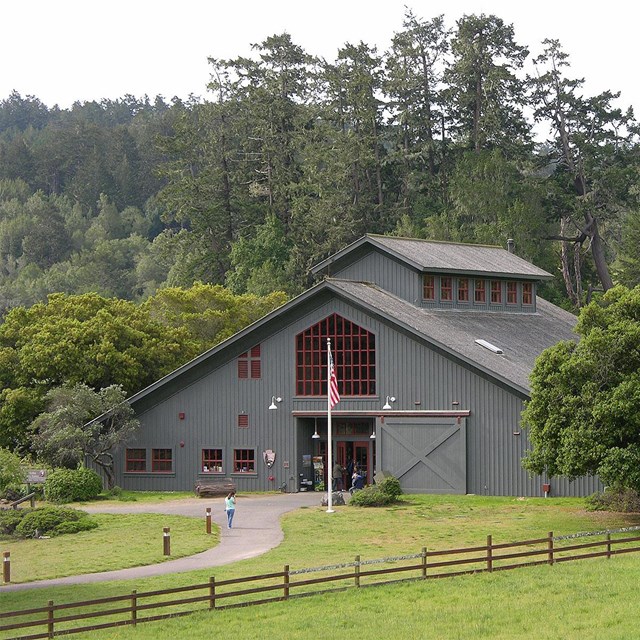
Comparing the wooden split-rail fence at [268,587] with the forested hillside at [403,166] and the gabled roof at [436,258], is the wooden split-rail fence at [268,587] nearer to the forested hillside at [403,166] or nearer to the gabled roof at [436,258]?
the gabled roof at [436,258]

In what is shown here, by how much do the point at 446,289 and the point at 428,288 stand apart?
42.4 inches

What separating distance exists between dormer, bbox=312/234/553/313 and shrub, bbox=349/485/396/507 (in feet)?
36.9

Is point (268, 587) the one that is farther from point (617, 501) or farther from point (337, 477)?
point (337, 477)

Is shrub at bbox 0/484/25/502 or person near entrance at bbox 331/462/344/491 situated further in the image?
person near entrance at bbox 331/462/344/491

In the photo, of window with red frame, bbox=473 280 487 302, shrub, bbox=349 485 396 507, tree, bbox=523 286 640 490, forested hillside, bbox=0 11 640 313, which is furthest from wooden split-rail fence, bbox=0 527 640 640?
forested hillside, bbox=0 11 640 313

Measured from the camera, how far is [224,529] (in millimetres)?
42938

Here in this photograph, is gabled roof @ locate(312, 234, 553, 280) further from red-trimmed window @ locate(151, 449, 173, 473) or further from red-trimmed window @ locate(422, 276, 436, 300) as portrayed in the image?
red-trimmed window @ locate(151, 449, 173, 473)

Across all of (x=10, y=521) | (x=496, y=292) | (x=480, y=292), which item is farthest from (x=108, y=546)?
(x=496, y=292)

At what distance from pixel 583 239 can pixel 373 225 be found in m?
16.9

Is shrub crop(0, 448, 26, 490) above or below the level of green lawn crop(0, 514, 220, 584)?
above

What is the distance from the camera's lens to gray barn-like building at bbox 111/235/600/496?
50.4 metres

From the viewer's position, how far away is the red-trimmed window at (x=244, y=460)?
5525 cm

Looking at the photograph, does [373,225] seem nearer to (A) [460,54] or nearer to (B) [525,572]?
(A) [460,54]

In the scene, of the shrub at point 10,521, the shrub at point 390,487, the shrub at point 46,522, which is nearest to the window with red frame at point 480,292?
the shrub at point 390,487
